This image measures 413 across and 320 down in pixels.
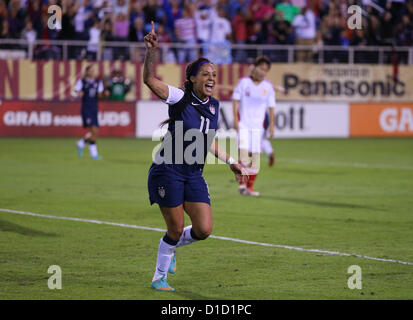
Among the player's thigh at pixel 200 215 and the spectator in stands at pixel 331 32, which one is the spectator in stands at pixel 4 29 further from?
the player's thigh at pixel 200 215

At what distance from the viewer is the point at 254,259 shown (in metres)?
9.15

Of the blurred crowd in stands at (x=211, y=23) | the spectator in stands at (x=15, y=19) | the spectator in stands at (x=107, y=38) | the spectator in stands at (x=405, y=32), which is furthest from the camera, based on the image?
the spectator in stands at (x=405, y=32)

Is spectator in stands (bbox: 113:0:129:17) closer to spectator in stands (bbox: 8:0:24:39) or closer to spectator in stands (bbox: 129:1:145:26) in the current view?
spectator in stands (bbox: 129:1:145:26)

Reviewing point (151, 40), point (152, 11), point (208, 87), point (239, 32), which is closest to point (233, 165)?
point (208, 87)

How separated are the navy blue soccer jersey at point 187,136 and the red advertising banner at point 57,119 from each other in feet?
68.1

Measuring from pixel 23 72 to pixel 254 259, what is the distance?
20.3 m

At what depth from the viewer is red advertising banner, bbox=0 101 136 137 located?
27.7m

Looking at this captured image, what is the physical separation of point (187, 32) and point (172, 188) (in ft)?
68.9

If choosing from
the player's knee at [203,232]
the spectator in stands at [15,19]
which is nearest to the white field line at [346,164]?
the spectator in stands at [15,19]

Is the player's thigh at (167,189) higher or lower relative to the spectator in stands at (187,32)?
lower

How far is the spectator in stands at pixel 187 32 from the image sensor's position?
91.5 ft

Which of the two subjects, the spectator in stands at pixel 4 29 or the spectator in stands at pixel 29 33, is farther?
the spectator in stands at pixel 29 33

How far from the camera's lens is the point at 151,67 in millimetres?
7078
